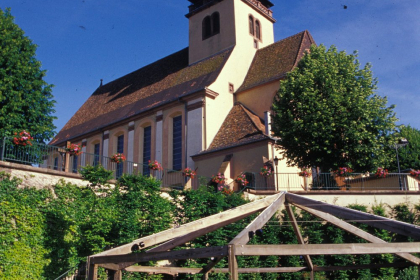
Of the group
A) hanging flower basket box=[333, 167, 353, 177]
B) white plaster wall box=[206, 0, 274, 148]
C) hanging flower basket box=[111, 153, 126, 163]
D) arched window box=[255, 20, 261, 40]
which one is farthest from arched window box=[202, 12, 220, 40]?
hanging flower basket box=[111, 153, 126, 163]

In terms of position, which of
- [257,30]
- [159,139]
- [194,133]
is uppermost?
[257,30]

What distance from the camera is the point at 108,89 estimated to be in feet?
145

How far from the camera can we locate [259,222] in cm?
927

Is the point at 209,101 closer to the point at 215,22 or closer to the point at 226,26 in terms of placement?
the point at 226,26

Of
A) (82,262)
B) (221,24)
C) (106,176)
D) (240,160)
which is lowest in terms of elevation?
(82,262)

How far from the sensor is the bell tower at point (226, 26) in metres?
33.9

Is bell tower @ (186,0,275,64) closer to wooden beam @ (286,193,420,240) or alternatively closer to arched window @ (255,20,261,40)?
arched window @ (255,20,261,40)

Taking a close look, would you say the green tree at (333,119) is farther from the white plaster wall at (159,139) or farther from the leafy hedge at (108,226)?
the white plaster wall at (159,139)

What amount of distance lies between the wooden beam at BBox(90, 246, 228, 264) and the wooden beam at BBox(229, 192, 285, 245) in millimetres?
349

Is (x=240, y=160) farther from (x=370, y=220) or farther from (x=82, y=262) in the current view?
(x=370, y=220)

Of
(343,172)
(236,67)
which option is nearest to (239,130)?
(236,67)

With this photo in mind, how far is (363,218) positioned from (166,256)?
13.6 feet

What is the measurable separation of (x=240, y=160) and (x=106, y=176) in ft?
36.2

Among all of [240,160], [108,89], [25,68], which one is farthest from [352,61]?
[108,89]
